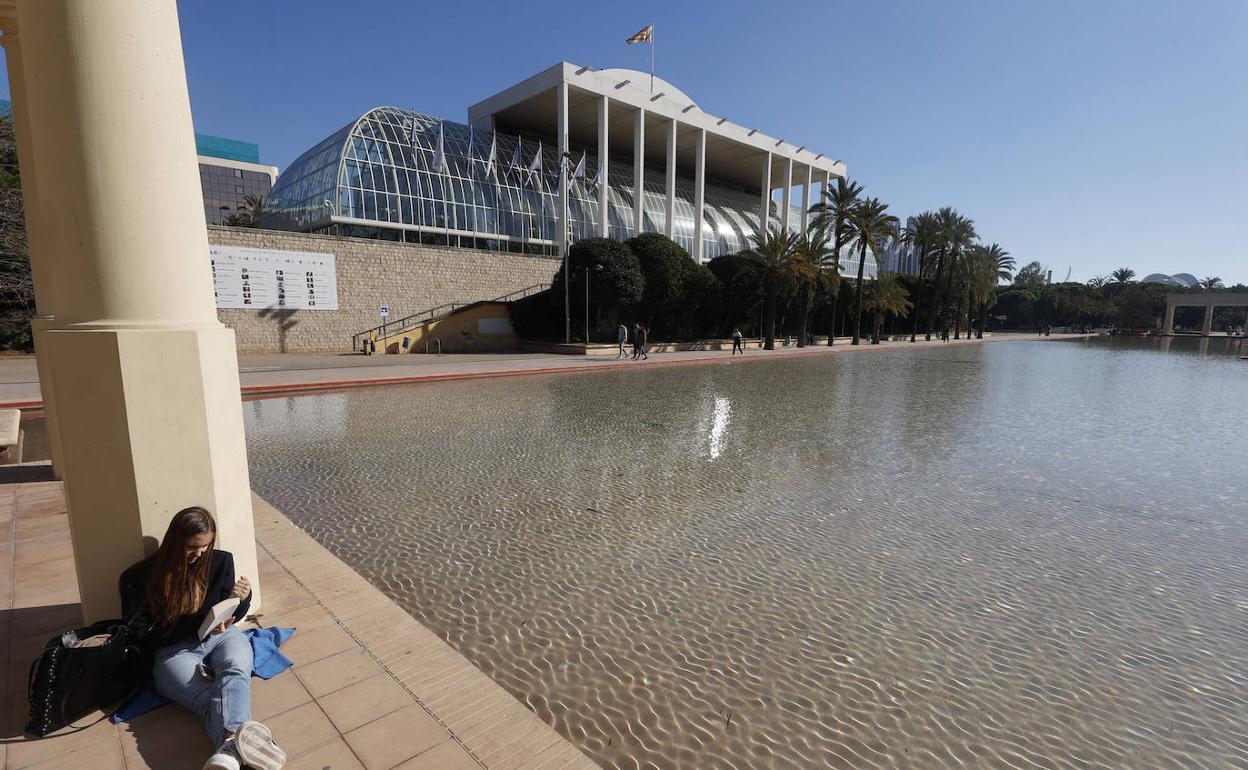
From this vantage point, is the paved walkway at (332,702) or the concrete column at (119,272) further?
the concrete column at (119,272)

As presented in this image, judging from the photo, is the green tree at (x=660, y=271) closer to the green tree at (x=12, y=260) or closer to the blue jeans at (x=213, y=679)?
the green tree at (x=12, y=260)

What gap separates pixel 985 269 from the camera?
60531mm

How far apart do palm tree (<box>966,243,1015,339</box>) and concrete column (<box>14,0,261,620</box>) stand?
67531 mm

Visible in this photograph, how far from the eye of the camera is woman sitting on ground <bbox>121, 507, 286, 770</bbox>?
2.60 meters

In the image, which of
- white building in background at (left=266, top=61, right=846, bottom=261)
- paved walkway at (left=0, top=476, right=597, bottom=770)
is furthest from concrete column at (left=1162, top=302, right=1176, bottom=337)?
paved walkway at (left=0, top=476, right=597, bottom=770)

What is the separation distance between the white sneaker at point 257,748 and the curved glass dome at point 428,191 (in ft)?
115

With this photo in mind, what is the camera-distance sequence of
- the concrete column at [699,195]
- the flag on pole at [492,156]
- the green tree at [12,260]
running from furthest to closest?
1. the concrete column at [699,195]
2. the flag on pole at [492,156]
3. the green tree at [12,260]

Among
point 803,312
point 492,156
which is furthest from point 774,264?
point 492,156

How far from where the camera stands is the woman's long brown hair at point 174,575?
8.85ft

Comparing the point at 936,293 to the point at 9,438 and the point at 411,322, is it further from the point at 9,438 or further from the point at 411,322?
the point at 9,438

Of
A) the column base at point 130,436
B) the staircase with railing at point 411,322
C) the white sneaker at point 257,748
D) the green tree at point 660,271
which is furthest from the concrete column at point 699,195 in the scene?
the white sneaker at point 257,748

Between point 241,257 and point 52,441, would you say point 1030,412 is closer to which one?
point 52,441

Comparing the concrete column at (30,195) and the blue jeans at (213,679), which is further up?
the concrete column at (30,195)

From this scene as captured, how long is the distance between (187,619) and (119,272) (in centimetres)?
172
